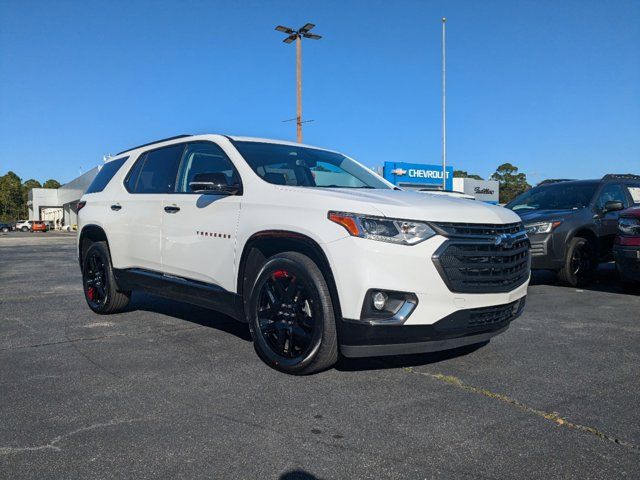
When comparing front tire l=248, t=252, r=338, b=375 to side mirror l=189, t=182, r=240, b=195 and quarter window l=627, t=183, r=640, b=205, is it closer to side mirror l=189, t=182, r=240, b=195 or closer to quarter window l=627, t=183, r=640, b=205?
side mirror l=189, t=182, r=240, b=195

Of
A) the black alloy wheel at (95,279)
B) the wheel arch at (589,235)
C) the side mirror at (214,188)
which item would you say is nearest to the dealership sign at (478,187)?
the wheel arch at (589,235)

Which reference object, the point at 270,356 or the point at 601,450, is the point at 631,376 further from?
the point at 270,356

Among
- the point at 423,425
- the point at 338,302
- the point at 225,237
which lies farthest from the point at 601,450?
the point at 225,237

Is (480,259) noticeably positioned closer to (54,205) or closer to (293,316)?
(293,316)

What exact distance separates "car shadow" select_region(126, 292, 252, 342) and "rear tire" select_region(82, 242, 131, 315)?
1.28ft

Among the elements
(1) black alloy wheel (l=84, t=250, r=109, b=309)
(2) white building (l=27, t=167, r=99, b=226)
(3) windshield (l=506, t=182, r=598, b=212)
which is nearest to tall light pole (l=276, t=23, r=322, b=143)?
(3) windshield (l=506, t=182, r=598, b=212)

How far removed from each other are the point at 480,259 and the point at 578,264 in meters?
5.38

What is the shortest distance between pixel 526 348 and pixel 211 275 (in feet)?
8.87

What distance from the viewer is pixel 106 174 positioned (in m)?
6.25

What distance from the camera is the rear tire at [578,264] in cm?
788

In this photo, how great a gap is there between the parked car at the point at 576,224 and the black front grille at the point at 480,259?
429 cm

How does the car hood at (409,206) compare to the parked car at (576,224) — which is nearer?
the car hood at (409,206)

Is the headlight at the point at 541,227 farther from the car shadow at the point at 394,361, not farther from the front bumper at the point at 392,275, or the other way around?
the front bumper at the point at 392,275

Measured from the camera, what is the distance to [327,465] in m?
2.40
